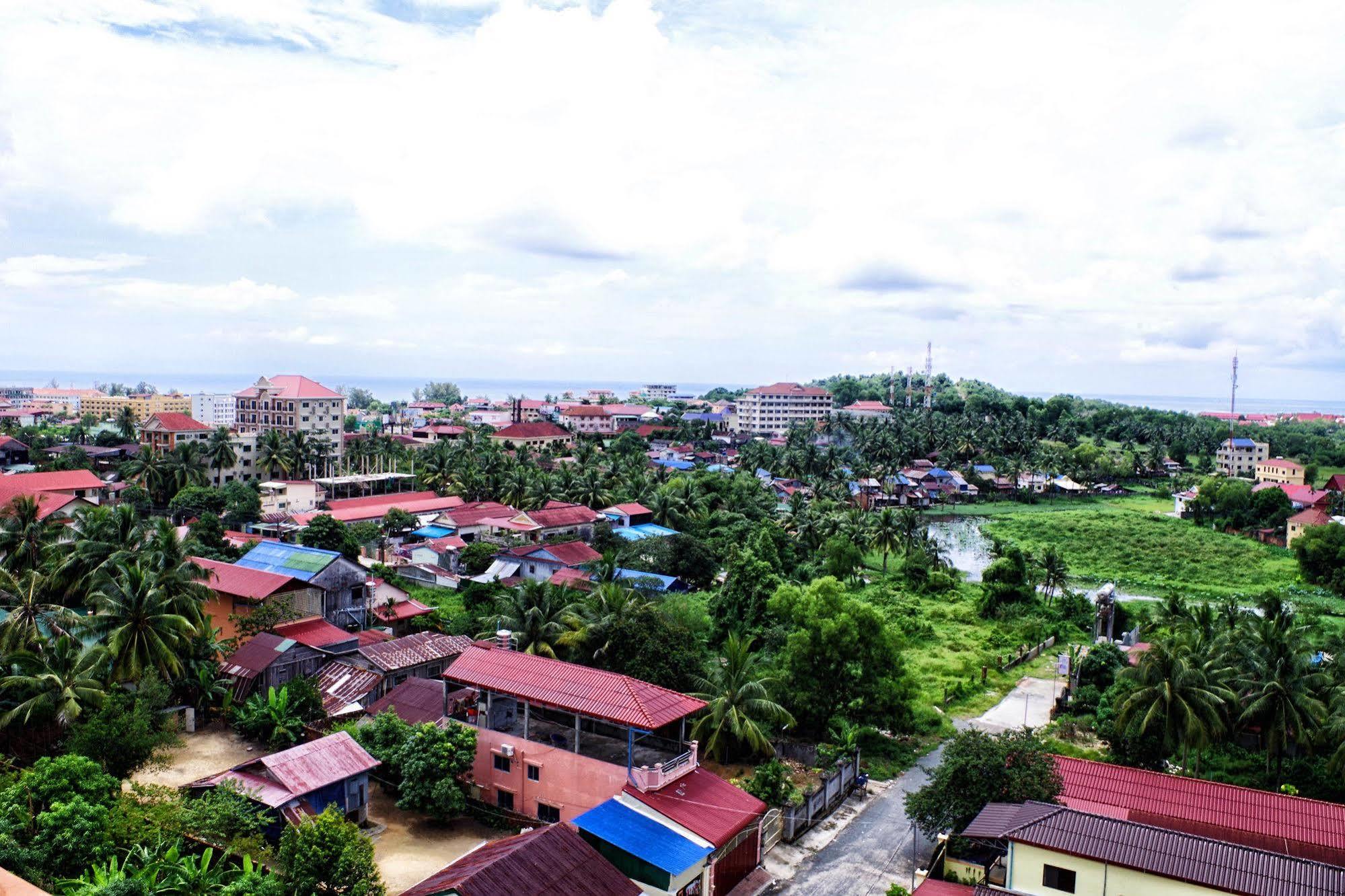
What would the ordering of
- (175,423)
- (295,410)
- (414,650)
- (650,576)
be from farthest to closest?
(295,410)
(175,423)
(650,576)
(414,650)

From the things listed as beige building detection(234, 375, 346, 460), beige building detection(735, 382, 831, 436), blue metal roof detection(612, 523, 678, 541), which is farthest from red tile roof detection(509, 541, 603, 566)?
beige building detection(735, 382, 831, 436)

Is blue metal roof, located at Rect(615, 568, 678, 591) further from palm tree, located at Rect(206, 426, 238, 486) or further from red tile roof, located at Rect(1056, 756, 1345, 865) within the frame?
palm tree, located at Rect(206, 426, 238, 486)

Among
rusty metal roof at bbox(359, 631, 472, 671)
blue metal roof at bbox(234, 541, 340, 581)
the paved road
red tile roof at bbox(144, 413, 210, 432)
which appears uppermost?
red tile roof at bbox(144, 413, 210, 432)

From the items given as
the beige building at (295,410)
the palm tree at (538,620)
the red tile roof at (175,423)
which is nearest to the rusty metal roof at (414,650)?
the palm tree at (538,620)

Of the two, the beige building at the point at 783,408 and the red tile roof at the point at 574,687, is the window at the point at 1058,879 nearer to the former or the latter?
the red tile roof at the point at 574,687

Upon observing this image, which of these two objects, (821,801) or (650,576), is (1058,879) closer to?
(821,801)

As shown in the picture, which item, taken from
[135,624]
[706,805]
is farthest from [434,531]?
[706,805]
